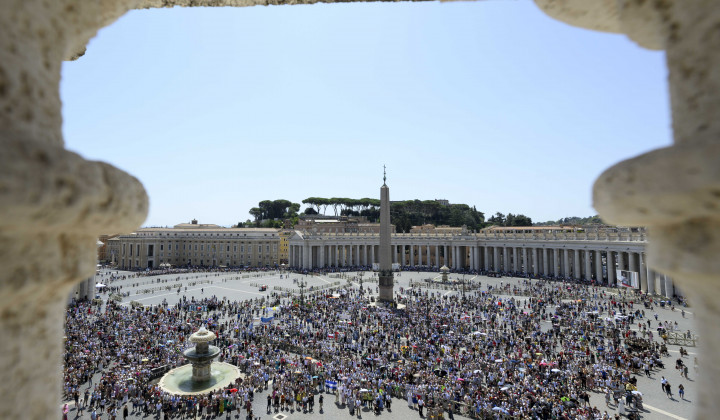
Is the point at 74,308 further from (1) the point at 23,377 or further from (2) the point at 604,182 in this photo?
(2) the point at 604,182

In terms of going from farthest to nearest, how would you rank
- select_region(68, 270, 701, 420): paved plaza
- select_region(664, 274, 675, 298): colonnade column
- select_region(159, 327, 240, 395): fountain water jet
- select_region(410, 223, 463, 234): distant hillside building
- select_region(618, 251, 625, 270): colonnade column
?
select_region(410, 223, 463, 234): distant hillside building, select_region(618, 251, 625, 270): colonnade column, select_region(664, 274, 675, 298): colonnade column, select_region(159, 327, 240, 395): fountain water jet, select_region(68, 270, 701, 420): paved plaza

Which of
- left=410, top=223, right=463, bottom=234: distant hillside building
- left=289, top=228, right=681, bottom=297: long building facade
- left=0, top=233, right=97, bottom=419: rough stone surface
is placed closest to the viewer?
left=0, top=233, right=97, bottom=419: rough stone surface

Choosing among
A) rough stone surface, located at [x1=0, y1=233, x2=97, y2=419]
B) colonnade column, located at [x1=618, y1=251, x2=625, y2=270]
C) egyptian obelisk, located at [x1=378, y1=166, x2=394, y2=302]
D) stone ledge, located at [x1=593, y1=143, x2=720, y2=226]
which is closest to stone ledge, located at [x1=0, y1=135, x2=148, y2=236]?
rough stone surface, located at [x1=0, y1=233, x2=97, y2=419]

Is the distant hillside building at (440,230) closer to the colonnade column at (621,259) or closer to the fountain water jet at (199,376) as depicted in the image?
the colonnade column at (621,259)

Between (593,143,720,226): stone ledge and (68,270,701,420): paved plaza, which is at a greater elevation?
(593,143,720,226): stone ledge

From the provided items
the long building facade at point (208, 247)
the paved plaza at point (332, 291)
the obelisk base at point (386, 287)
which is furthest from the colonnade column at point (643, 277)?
the long building facade at point (208, 247)

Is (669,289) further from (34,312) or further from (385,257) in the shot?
(34,312)

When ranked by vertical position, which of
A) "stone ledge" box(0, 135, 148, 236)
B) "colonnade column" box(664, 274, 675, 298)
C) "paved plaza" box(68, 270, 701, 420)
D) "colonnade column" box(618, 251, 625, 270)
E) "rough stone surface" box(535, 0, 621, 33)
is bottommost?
"paved plaza" box(68, 270, 701, 420)

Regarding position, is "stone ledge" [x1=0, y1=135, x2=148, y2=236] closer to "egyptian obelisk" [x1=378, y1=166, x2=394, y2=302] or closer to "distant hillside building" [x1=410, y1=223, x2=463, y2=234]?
"egyptian obelisk" [x1=378, y1=166, x2=394, y2=302]
